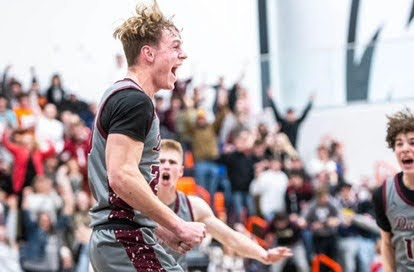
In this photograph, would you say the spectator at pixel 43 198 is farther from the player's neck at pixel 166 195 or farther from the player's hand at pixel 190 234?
the player's hand at pixel 190 234

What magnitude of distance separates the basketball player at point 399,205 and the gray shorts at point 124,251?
230 cm

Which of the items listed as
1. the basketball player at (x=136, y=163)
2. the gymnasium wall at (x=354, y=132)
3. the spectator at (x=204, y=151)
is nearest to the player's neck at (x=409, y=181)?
the basketball player at (x=136, y=163)

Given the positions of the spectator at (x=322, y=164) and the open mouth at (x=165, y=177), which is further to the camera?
the spectator at (x=322, y=164)

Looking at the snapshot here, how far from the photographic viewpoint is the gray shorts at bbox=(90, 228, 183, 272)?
413 centimetres

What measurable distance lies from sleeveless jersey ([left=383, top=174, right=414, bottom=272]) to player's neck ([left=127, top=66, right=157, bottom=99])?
7.79 feet

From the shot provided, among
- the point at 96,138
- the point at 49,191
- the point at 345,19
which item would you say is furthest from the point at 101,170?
the point at 345,19

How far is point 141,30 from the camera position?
4.22m

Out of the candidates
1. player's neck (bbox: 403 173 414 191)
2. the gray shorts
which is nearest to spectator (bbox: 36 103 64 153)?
player's neck (bbox: 403 173 414 191)

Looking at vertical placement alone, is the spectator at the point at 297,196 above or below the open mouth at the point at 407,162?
below

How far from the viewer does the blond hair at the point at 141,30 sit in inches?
166

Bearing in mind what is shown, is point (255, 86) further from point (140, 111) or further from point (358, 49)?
point (140, 111)

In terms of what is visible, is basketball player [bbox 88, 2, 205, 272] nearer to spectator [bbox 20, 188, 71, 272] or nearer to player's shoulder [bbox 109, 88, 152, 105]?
player's shoulder [bbox 109, 88, 152, 105]

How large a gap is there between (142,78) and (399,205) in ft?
8.03

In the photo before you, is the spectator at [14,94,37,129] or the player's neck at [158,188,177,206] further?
the spectator at [14,94,37,129]
